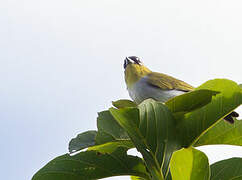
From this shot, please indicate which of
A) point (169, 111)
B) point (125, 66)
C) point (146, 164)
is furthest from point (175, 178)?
point (125, 66)

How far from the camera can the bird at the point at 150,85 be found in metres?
3.60

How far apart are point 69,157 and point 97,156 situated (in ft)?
0.53

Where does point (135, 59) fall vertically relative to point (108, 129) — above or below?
above

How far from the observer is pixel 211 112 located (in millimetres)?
1815

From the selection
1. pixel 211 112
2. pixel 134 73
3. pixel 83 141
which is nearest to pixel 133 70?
pixel 134 73

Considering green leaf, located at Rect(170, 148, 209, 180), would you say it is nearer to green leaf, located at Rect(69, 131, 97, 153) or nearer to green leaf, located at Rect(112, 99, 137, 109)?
green leaf, located at Rect(69, 131, 97, 153)

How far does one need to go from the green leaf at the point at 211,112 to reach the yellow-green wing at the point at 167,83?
1.81 meters

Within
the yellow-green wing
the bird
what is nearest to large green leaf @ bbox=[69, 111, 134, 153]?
the bird

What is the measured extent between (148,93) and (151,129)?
1.85m

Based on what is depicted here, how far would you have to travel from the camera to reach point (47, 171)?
6.52 ft

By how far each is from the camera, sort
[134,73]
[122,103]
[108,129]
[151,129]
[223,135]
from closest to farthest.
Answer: [151,129], [108,129], [223,135], [122,103], [134,73]

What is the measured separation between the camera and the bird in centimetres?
360

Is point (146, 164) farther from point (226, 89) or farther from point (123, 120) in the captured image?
point (226, 89)

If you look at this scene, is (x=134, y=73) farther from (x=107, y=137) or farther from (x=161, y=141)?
(x=161, y=141)
